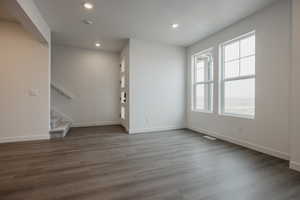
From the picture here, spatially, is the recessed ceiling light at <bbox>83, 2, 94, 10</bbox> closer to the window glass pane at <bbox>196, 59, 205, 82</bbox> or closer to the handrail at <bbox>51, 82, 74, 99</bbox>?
the handrail at <bbox>51, 82, 74, 99</bbox>

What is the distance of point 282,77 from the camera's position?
8.81ft

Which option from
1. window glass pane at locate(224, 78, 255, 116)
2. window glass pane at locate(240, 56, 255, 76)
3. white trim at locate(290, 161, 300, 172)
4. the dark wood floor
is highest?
window glass pane at locate(240, 56, 255, 76)

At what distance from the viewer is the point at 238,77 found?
3.52 metres

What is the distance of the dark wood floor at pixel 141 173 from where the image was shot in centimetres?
171

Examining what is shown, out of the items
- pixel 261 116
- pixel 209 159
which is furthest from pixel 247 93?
pixel 209 159

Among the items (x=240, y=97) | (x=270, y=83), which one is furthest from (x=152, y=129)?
(x=270, y=83)

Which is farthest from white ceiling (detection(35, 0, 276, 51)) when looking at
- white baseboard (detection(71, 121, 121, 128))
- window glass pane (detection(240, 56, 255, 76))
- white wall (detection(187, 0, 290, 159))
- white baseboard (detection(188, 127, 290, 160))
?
white baseboard (detection(71, 121, 121, 128))

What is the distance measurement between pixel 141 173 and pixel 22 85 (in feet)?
11.7

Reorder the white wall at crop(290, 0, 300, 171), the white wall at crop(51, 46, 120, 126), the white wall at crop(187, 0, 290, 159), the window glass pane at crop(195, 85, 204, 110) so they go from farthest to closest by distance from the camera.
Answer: the white wall at crop(51, 46, 120, 126), the window glass pane at crop(195, 85, 204, 110), the white wall at crop(187, 0, 290, 159), the white wall at crop(290, 0, 300, 171)

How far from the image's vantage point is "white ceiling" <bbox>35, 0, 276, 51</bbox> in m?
2.79

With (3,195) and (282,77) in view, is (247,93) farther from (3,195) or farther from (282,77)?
(3,195)

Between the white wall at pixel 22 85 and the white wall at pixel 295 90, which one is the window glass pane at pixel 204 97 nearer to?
the white wall at pixel 295 90

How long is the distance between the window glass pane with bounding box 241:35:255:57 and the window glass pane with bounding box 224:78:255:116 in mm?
595

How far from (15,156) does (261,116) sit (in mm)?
4702
